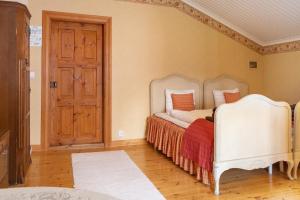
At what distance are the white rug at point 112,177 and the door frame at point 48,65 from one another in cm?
64

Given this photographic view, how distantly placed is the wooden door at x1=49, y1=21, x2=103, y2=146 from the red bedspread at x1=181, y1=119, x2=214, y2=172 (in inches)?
81.5

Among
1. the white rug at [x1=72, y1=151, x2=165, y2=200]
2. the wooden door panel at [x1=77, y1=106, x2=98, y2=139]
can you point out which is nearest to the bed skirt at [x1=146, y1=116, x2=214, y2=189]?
the white rug at [x1=72, y1=151, x2=165, y2=200]

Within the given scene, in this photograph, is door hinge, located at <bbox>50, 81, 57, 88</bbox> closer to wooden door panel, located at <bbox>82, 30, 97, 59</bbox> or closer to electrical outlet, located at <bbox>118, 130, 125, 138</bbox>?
wooden door panel, located at <bbox>82, 30, 97, 59</bbox>

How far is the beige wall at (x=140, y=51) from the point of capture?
4.43 meters

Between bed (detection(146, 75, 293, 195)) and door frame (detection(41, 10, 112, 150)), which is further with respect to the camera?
door frame (detection(41, 10, 112, 150))

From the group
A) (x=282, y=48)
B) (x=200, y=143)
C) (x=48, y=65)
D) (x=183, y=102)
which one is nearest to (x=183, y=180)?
(x=200, y=143)

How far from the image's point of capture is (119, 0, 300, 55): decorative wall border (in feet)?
16.4

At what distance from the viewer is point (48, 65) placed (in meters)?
4.39

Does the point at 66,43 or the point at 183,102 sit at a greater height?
the point at 66,43

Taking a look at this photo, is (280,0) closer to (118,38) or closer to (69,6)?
(118,38)

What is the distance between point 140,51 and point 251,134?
103 inches

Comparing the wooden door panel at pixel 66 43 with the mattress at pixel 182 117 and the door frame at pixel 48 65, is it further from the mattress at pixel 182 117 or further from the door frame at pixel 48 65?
the mattress at pixel 182 117

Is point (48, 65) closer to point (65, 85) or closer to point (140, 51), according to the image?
point (65, 85)

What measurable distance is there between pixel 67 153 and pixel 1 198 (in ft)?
11.6
